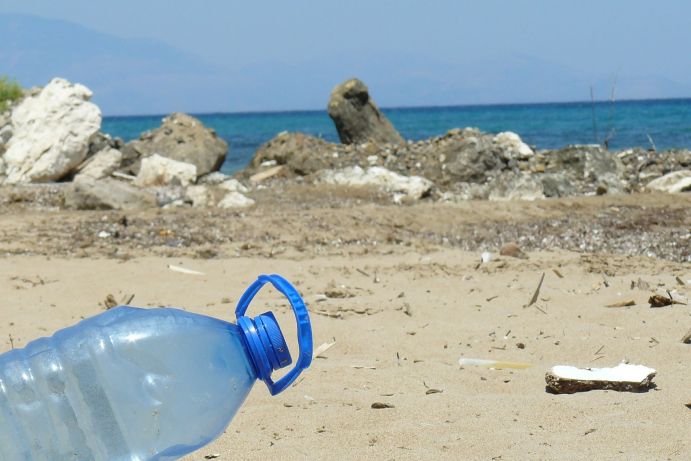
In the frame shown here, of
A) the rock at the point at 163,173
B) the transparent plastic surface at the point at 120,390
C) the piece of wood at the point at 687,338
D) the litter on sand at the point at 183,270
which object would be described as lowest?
the rock at the point at 163,173

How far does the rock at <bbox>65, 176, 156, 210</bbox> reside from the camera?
1043 centimetres

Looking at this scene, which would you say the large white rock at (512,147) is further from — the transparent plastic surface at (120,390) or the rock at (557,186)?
the transparent plastic surface at (120,390)

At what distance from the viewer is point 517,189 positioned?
12656 mm

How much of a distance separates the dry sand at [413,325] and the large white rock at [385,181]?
370 centimetres

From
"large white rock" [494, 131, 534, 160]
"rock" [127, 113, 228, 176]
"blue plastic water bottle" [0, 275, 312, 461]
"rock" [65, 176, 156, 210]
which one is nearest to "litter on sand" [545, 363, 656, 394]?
"blue plastic water bottle" [0, 275, 312, 461]

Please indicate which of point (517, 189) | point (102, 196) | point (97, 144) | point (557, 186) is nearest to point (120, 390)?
point (102, 196)

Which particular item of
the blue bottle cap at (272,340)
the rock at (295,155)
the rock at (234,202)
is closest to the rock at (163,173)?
the rock at (295,155)

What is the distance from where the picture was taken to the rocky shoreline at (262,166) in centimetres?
1264

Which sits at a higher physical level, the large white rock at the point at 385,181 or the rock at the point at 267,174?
the large white rock at the point at 385,181

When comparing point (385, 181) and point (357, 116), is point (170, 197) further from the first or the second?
point (357, 116)

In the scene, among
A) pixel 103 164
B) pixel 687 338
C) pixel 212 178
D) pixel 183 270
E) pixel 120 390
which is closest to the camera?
pixel 120 390

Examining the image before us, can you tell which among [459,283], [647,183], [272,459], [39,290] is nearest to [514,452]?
[272,459]

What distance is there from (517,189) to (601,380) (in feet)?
29.8

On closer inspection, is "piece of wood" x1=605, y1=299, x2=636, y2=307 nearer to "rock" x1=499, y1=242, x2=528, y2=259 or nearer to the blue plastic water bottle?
"rock" x1=499, y1=242, x2=528, y2=259
